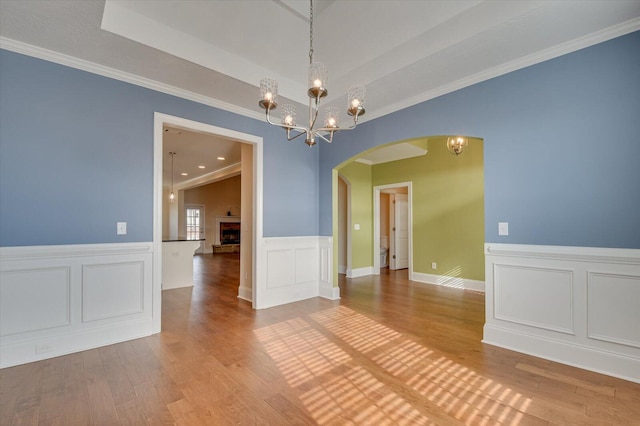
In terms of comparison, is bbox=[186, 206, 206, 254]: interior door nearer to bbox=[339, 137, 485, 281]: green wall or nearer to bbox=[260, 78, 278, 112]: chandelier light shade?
bbox=[339, 137, 485, 281]: green wall

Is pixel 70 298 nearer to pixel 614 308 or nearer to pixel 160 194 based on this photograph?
pixel 160 194

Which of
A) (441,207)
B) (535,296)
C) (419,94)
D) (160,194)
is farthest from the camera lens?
(441,207)

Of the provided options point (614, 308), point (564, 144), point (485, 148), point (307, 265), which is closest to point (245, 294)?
point (307, 265)

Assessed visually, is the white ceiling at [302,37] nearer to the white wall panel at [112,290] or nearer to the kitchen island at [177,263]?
the white wall panel at [112,290]

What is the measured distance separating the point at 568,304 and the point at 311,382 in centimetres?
234

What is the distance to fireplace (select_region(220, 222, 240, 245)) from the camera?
13.5 meters

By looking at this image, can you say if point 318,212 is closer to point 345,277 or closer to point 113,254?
point 345,277

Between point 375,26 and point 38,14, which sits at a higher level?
point 375,26

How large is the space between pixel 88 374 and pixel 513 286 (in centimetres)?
386

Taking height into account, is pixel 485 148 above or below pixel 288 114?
below

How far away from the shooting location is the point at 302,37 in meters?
2.98

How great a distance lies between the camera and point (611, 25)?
2281 millimetres

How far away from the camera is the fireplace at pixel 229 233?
1345cm

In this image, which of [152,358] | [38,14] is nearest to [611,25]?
[38,14]
